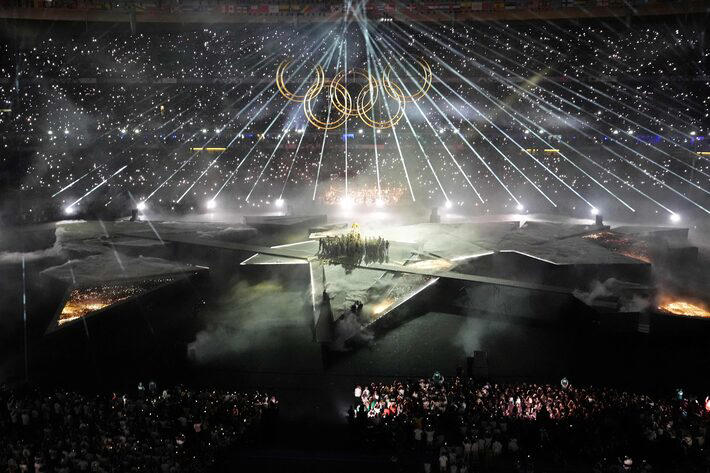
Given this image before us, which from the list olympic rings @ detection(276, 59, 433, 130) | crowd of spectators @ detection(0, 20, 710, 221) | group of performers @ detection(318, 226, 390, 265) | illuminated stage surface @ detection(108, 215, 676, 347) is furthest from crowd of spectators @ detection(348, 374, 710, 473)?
crowd of spectators @ detection(0, 20, 710, 221)

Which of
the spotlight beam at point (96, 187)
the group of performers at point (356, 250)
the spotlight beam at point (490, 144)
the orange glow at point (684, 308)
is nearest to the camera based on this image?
the orange glow at point (684, 308)

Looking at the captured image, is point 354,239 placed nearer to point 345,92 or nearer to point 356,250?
point 356,250

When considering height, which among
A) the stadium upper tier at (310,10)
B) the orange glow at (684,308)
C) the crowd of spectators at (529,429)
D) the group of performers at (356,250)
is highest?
the stadium upper tier at (310,10)

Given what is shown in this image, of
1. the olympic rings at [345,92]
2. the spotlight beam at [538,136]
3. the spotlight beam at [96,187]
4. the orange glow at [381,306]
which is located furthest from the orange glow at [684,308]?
the spotlight beam at [96,187]

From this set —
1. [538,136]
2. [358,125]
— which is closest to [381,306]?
[358,125]

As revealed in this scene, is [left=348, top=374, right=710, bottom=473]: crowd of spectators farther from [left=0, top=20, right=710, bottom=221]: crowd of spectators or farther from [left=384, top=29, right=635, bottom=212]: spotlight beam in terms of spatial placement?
[left=384, top=29, right=635, bottom=212]: spotlight beam

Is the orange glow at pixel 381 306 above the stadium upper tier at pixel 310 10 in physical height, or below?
below

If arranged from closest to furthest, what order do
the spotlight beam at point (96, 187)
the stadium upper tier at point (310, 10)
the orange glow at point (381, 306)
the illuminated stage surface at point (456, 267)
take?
the orange glow at point (381, 306)
the illuminated stage surface at point (456, 267)
the stadium upper tier at point (310, 10)
the spotlight beam at point (96, 187)

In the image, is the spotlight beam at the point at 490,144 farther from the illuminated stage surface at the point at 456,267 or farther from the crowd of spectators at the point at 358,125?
the illuminated stage surface at the point at 456,267
